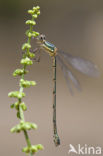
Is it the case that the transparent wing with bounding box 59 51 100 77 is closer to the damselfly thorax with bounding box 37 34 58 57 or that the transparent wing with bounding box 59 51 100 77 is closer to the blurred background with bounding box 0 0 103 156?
→ the damselfly thorax with bounding box 37 34 58 57

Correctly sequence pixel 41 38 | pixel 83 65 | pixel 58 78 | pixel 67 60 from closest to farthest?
pixel 41 38, pixel 83 65, pixel 67 60, pixel 58 78

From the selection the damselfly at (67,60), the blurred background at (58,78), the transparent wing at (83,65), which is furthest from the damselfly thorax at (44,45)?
the blurred background at (58,78)

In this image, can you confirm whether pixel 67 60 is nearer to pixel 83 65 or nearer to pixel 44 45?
pixel 83 65

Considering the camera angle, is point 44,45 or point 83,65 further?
point 83,65

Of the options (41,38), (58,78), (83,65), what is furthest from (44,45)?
(58,78)

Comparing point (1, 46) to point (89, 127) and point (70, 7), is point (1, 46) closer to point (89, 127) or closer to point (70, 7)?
point (70, 7)

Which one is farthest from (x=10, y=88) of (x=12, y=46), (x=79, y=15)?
(x=79, y=15)

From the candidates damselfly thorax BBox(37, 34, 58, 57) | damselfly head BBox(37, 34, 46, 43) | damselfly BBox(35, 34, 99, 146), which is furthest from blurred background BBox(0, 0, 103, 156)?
damselfly head BBox(37, 34, 46, 43)
